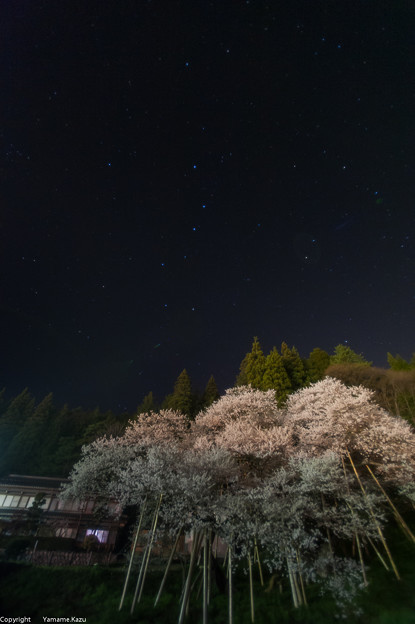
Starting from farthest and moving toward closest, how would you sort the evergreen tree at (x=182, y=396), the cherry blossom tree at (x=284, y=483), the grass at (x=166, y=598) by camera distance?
the evergreen tree at (x=182, y=396) → the cherry blossom tree at (x=284, y=483) → the grass at (x=166, y=598)

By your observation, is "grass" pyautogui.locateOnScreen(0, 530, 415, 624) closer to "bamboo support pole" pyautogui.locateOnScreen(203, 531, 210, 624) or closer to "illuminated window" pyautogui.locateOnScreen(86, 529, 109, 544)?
"bamboo support pole" pyautogui.locateOnScreen(203, 531, 210, 624)

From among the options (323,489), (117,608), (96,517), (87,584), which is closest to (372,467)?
(323,489)

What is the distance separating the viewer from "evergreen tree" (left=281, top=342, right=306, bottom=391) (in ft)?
111

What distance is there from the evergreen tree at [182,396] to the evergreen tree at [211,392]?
252 cm

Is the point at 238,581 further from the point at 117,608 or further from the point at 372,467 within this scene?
the point at 372,467

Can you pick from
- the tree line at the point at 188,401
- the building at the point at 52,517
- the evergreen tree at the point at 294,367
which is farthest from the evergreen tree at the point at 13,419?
the evergreen tree at the point at 294,367

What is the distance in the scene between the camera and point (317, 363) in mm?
42281

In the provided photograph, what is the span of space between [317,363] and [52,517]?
120 feet

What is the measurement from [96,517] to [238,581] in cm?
1712

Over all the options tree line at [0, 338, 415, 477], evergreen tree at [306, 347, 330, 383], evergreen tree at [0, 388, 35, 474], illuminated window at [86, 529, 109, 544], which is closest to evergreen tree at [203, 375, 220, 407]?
tree line at [0, 338, 415, 477]

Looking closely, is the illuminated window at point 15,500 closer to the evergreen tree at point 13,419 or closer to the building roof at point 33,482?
the building roof at point 33,482

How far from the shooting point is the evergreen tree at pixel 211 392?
44406 millimetres

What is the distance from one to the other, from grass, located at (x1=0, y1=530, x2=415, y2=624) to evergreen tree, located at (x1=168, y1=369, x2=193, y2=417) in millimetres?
22627

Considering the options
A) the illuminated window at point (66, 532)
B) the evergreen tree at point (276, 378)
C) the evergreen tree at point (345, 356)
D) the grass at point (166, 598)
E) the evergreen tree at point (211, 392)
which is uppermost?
the evergreen tree at point (345, 356)
